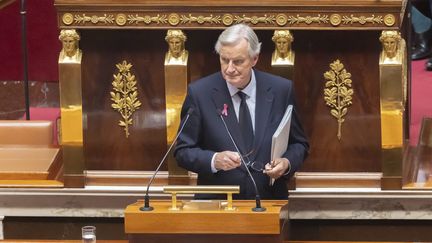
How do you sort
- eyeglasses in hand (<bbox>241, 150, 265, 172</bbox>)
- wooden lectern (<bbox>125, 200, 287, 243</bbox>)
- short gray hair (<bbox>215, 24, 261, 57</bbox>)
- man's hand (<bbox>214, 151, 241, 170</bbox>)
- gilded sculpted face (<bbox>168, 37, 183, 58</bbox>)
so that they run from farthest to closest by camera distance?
gilded sculpted face (<bbox>168, 37, 183, 58</bbox>) < eyeglasses in hand (<bbox>241, 150, 265, 172</bbox>) < short gray hair (<bbox>215, 24, 261, 57</bbox>) < man's hand (<bbox>214, 151, 241, 170</bbox>) < wooden lectern (<bbox>125, 200, 287, 243</bbox>)

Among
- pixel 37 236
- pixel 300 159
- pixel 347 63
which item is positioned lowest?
pixel 37 236

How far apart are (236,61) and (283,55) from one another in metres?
0.81

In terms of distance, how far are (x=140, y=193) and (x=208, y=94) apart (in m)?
0.92

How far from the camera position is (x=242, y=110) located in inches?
182

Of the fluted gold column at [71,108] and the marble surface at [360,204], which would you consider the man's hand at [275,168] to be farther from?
the fluted gold column at [71,108]

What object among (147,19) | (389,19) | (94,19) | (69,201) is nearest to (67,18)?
(94,19)

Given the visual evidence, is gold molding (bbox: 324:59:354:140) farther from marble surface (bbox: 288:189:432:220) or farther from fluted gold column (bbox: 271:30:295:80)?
marble surface (bbox: 288:189:432:220)

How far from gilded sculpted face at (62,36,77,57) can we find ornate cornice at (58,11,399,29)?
5 cm

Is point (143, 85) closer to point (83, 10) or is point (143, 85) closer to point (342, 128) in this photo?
point (83, 10)

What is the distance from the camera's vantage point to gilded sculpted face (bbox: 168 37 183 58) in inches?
208

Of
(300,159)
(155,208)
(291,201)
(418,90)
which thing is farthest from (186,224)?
(418,90)

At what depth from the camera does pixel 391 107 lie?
5.25 meters

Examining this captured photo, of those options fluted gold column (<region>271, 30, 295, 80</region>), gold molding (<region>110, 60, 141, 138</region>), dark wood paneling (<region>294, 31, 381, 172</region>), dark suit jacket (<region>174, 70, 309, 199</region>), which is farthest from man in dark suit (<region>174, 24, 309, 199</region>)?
gold molding (<region>110, 60, 141, 138</region>)

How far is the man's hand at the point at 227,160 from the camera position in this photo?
435 centimetres
